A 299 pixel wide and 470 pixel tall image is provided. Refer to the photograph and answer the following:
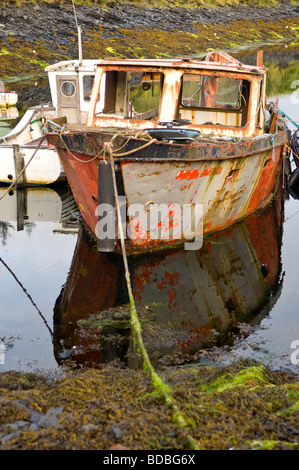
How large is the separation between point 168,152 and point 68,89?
7633 mm

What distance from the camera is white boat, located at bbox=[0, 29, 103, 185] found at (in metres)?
14.4

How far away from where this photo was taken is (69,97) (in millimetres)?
15898

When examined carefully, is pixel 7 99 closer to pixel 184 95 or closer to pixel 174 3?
pixel 184 95

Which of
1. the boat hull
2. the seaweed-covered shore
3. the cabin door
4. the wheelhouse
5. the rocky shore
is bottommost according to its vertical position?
the seaweed-covered shore

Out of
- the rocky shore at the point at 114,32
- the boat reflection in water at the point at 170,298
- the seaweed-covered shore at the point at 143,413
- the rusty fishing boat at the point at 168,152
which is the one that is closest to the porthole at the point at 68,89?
the rusty fishing boat at the point at 168,152

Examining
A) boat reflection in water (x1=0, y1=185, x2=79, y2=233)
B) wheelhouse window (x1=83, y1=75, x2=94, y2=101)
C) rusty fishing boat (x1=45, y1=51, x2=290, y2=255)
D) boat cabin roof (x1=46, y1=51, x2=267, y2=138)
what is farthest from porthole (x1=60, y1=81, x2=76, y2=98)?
boat cabin roof (x1=46, y1=51, x2=267, y2=138)

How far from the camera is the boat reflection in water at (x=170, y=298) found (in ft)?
24.2

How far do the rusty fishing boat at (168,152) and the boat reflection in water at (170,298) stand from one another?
410 mm

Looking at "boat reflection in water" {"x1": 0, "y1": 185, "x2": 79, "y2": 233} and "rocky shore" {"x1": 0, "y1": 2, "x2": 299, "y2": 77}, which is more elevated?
"rocky shore" {"x1": 0, "y1": 2, "x2": 299, "y2": 77}

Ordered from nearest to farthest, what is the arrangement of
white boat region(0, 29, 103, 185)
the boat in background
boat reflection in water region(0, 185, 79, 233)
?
boat reflection in water region(0, 185, 79, 233) → white boat region(0, 29, 103, 185) → the boat in background

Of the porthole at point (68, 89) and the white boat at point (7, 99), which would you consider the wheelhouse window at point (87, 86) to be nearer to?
the porthole at point (68, 89)

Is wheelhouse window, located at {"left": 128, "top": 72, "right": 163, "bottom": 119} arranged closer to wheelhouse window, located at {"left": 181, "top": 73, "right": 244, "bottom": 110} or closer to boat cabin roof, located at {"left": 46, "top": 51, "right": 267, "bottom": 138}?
boat cabin roof, located at {"left": 46, "top": 51, "right": 267, "bottom": 138}
